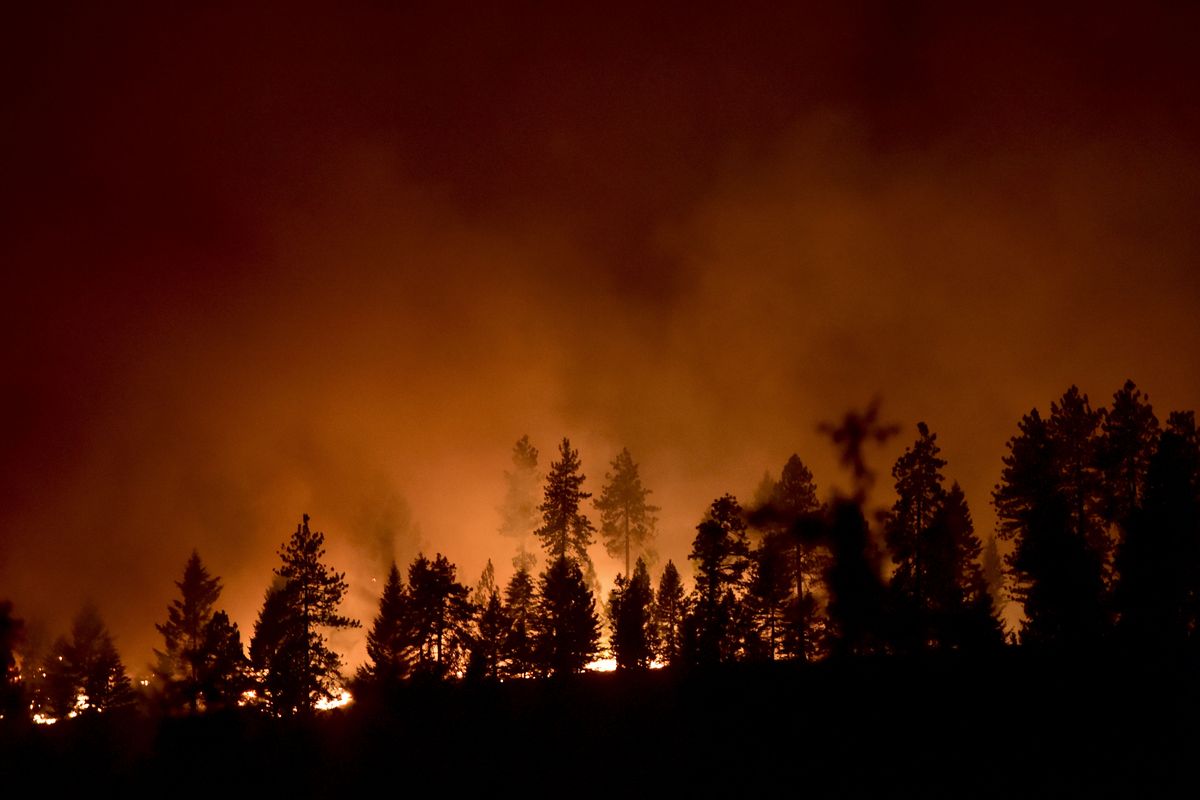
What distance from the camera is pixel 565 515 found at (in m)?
65.6

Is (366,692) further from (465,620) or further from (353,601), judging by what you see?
(353,601)

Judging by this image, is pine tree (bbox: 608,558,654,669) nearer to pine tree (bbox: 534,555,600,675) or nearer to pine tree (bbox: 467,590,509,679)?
pine tree (bbox: 534,555,600,675)

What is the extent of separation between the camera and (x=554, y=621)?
54.9 m

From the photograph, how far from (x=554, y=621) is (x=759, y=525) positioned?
3557 cm

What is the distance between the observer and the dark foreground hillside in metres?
24.6

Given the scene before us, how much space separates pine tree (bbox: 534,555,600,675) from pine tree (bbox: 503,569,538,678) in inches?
36.4

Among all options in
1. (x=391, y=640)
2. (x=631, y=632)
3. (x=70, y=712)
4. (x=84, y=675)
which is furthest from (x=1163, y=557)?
(x=70, y=712)

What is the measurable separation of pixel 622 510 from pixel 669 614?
62.1 feet

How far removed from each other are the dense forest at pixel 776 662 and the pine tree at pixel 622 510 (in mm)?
10808

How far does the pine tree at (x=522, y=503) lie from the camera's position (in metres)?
82.5

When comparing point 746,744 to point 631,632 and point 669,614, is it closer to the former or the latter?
point 631,632

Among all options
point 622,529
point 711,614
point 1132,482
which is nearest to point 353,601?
point 622,529

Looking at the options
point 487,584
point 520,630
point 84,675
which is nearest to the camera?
point 520,630

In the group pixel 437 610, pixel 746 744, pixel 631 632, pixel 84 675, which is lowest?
pixel 746 744
